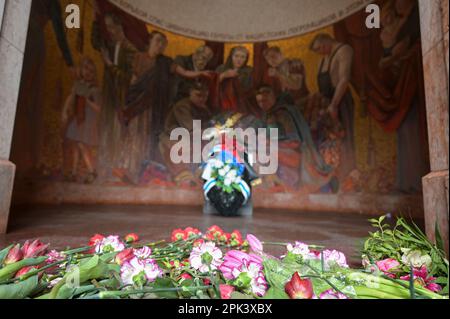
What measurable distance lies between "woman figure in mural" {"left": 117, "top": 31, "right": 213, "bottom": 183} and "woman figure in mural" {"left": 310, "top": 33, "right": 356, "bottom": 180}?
181 inches

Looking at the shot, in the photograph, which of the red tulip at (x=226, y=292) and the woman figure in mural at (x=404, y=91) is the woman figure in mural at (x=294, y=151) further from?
the red tulip at (x=226, y=292)

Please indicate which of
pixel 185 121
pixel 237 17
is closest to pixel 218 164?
pixel 185 121

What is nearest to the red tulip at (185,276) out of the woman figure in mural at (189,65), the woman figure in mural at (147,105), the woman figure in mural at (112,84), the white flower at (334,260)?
the white flower at (334,260)

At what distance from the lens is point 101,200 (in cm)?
670

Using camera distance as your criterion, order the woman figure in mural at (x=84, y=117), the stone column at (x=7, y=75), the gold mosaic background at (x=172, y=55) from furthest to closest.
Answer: the woman figure in mural at (x=84, y=117) → the gold mosaic background at (x=172, y=55) → the stone column at (x=7, y=75)

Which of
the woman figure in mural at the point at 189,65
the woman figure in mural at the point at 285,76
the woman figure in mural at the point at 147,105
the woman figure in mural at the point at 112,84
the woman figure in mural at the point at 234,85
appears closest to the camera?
the woman figure in mural at the point at 112,84

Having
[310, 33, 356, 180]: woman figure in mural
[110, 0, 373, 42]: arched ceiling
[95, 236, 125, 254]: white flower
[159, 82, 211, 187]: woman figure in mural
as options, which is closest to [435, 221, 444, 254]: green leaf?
[95, 236, 125, 254]: white flower

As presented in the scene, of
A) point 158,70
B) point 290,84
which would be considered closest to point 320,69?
point 290,84

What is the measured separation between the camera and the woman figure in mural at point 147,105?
7.57 meters

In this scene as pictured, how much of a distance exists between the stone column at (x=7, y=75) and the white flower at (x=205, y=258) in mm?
1767

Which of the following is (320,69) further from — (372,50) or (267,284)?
(267,284)

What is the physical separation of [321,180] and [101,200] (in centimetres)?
628

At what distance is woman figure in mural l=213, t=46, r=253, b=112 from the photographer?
882cm

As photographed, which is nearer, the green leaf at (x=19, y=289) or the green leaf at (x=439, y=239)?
the green leaf at (x=19, y=289)
